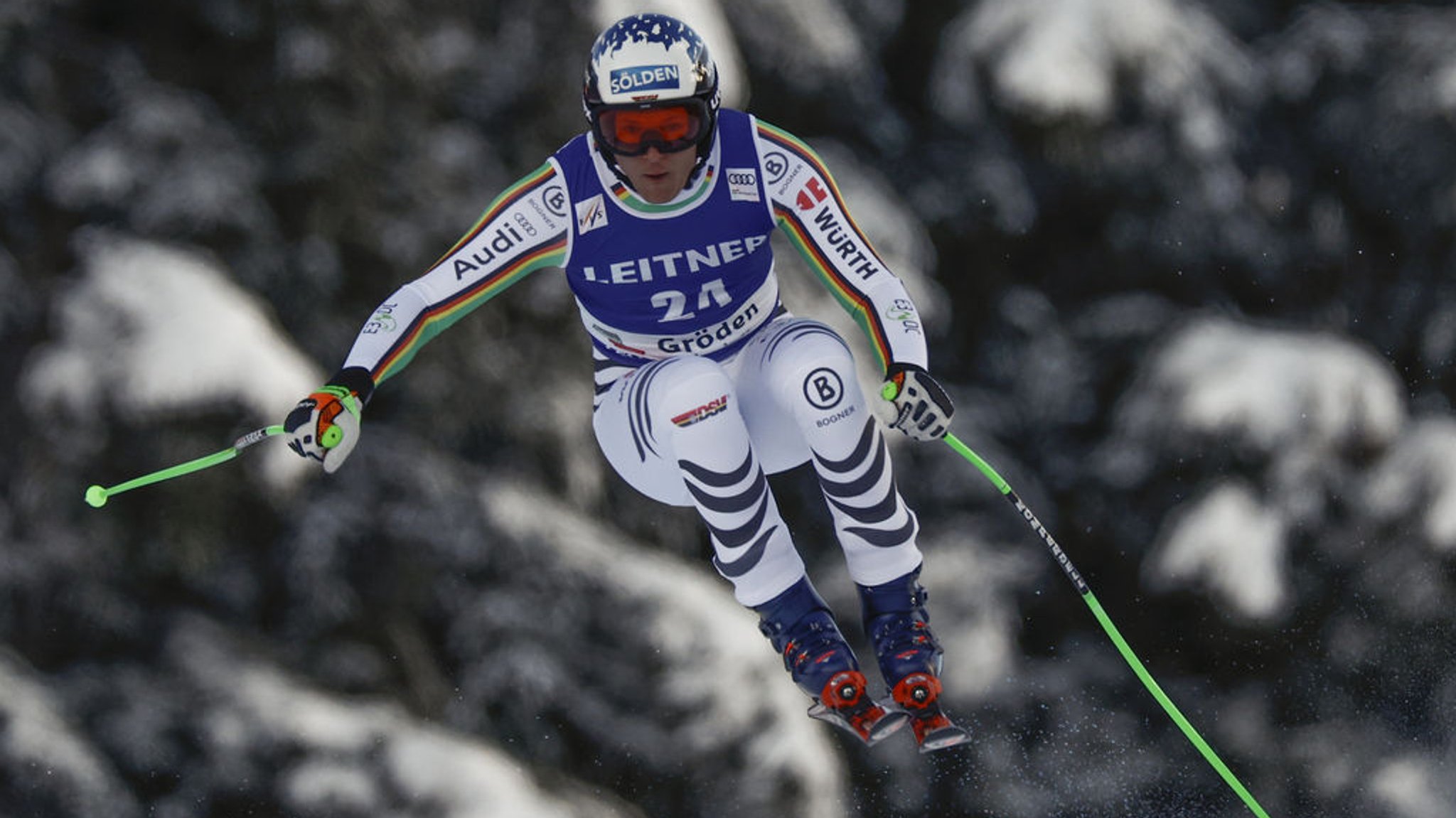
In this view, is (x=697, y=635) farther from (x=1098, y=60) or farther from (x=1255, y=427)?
(x=1098, y=60)

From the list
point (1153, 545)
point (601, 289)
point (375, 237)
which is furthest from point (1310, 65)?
point (601, 289)

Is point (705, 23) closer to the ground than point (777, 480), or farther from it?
farther from it

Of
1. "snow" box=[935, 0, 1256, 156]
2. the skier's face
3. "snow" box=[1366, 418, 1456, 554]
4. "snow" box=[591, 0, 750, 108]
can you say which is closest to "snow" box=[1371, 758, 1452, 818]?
"snow" box=[1366, 418, 1456, 554]

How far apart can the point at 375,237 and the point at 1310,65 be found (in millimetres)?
4896

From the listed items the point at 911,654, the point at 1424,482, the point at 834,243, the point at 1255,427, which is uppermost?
the point at 834,243

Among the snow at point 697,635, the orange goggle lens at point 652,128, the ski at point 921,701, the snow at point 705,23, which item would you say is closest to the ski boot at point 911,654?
the ski at point 921,701

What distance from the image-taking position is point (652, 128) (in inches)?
156

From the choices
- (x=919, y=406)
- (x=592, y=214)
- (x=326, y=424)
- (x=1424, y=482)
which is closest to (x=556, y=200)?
(x=592, y=214)

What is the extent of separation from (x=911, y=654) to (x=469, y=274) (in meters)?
1.36

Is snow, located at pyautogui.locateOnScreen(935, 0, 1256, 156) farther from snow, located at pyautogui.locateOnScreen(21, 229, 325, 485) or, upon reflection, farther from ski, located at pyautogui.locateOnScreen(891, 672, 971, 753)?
ski, located at pyautogui.locateOnScreen(891, 672, 971, 753)

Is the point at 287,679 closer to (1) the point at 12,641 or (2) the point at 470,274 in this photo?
(1) the point at 12,641

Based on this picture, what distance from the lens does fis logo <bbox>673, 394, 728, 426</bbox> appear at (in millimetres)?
4012

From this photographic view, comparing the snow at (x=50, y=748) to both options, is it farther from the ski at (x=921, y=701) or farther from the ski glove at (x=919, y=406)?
the ski glove at (x=919, y=406)

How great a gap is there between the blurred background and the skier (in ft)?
8.72
